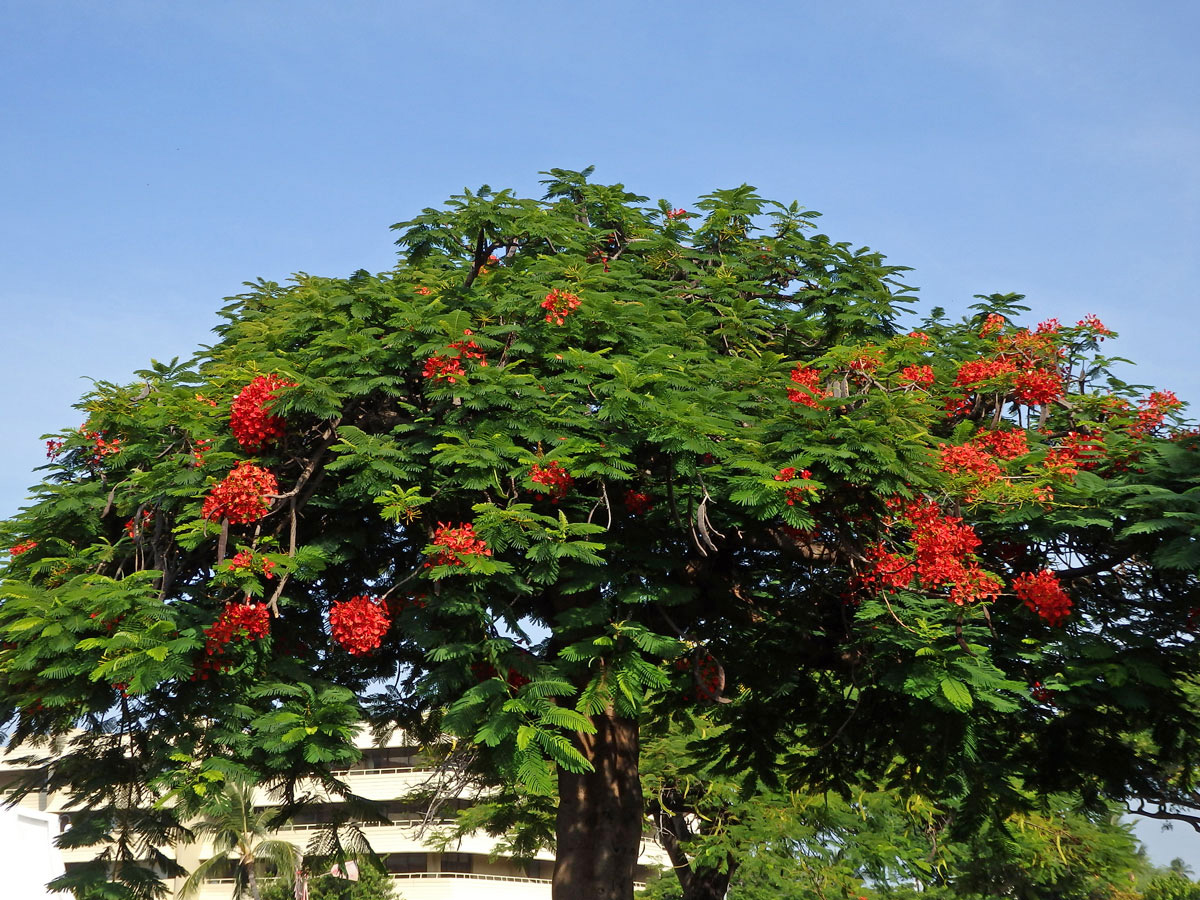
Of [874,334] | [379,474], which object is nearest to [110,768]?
[379,474]

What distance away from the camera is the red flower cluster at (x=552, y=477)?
9.95 m

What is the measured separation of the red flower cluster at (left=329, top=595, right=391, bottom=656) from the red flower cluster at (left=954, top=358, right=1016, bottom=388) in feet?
21.9

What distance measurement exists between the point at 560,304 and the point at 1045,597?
5309 millimetres

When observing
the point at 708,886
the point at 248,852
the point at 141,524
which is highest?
the point at 141,524

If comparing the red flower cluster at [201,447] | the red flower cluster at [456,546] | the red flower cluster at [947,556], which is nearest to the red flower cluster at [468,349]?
the red flower cluster at [456,546]

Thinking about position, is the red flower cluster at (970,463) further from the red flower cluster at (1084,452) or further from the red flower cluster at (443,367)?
the red flower cluster at (443,367)

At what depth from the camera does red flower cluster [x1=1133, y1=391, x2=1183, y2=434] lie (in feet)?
37.8

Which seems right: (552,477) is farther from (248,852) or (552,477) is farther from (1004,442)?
(248,852)

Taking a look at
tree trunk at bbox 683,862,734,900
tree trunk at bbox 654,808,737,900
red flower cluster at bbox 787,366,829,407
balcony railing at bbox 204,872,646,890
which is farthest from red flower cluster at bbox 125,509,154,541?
balcony railing at bbox 204,872,646,890

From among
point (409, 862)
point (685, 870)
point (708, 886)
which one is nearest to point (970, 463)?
point (708, 886)

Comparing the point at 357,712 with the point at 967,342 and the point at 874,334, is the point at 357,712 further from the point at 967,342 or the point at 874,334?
the point at 967,342

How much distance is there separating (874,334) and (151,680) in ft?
28.2

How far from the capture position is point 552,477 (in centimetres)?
1003

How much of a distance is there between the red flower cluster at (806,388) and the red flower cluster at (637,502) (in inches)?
67.5
